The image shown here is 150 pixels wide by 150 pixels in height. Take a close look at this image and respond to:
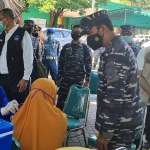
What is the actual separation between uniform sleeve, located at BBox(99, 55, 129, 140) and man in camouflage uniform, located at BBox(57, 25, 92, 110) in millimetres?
2134

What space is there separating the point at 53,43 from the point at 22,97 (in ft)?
10.4

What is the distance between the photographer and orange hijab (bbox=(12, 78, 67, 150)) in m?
2.19

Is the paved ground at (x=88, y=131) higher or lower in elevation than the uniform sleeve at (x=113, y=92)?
lower

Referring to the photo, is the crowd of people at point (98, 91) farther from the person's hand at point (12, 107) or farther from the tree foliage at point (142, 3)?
the tree foliage at point (142, 3)

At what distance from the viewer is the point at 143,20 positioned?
12.2 meters

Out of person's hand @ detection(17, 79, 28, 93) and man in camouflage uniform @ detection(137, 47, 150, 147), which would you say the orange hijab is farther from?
man in camouflage uniform @ detection(137, 47, 150, 147)

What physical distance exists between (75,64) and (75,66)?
3 cm

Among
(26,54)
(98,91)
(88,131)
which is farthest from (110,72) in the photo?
(88,131)

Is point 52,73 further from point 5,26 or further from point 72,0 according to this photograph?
point 72,0

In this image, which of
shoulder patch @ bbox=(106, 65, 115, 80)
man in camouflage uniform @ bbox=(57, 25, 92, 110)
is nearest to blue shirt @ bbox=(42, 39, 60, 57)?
man in camouflage uniform @ bbox=(57, 25, 92, 110)

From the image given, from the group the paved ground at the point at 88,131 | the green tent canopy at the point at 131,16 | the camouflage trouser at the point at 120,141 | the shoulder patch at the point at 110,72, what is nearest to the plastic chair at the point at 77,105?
the paved ground at the point at 88,131

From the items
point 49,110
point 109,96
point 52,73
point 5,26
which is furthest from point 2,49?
point 52,73

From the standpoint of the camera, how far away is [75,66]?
13.0ft

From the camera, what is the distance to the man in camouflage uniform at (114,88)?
1792 millimetres
